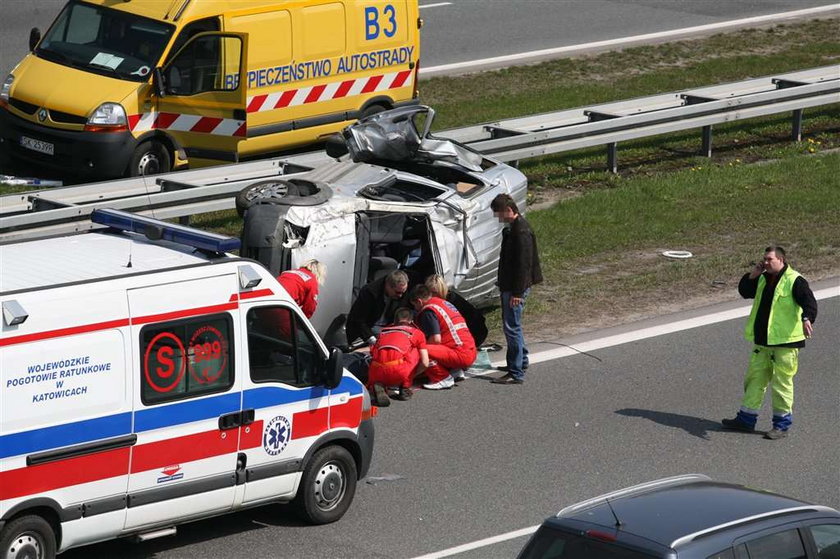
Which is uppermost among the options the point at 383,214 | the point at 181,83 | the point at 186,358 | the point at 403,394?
the point at 181,83

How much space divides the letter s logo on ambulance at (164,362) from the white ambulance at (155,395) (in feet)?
0.04

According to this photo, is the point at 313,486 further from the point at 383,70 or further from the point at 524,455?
the point at 383,70

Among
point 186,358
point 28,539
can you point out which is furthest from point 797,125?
point 28,539

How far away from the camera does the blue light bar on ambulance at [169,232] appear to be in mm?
9219

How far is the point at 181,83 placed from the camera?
666 inches

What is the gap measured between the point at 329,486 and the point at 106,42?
9.67 meters

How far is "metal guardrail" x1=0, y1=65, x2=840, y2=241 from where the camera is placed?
47.3 feet

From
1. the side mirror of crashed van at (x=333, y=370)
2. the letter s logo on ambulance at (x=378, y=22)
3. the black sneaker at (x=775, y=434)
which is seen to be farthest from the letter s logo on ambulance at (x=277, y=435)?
the letter s logo on ambulance at (x=378, y=22)

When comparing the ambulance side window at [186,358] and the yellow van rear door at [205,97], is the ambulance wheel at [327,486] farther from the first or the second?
the yellow van rear door at [205,97]

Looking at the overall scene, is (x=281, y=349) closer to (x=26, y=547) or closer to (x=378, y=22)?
(x=26, y=547)

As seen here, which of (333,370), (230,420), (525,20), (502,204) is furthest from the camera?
(525,20)

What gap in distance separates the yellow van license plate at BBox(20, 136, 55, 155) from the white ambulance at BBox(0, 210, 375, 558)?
7485 millimetres

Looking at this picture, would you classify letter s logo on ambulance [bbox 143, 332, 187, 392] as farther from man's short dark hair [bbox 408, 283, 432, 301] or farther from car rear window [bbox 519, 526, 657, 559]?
man's short dark hair [bbox 408, 283, 432, 301]

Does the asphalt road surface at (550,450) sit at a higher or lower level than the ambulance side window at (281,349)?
lower
